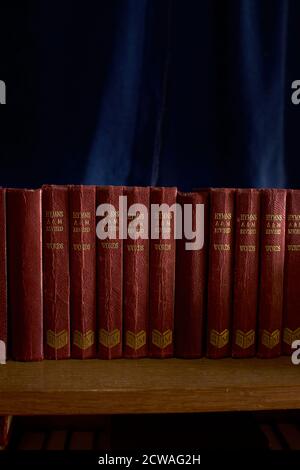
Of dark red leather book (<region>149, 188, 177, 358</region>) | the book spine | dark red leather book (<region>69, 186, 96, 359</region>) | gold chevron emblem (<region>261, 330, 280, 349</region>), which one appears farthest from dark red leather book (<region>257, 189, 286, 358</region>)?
the book spine

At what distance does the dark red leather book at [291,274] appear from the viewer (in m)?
0.62

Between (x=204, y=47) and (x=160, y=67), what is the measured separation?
0.10m

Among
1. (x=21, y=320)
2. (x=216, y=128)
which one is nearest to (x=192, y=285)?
(x=21, y=320)

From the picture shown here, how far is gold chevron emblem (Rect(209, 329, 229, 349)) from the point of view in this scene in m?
0.63

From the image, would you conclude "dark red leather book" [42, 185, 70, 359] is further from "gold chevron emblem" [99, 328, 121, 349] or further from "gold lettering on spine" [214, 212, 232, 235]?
"gold lettering on spine" [214, 212, 232, 235]

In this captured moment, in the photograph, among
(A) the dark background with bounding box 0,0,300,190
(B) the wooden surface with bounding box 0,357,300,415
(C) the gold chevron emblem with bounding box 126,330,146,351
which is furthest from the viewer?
(A) the dark background with bounding box 0,0,300,190

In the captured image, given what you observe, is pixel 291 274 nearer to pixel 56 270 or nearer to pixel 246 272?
pixel 246 272

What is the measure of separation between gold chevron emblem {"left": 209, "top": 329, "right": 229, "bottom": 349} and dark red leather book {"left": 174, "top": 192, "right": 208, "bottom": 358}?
2cm

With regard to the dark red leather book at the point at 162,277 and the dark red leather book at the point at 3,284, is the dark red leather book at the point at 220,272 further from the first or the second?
the dark red leather book at the point at 3,284

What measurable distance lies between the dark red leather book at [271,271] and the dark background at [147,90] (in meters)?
0.30

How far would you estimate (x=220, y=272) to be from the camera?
0.62 m

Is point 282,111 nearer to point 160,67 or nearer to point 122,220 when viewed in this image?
point 160,67

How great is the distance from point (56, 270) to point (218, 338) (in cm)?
25

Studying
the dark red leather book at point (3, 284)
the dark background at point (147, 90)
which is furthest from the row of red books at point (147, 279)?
the dark background at point (147, 90)
